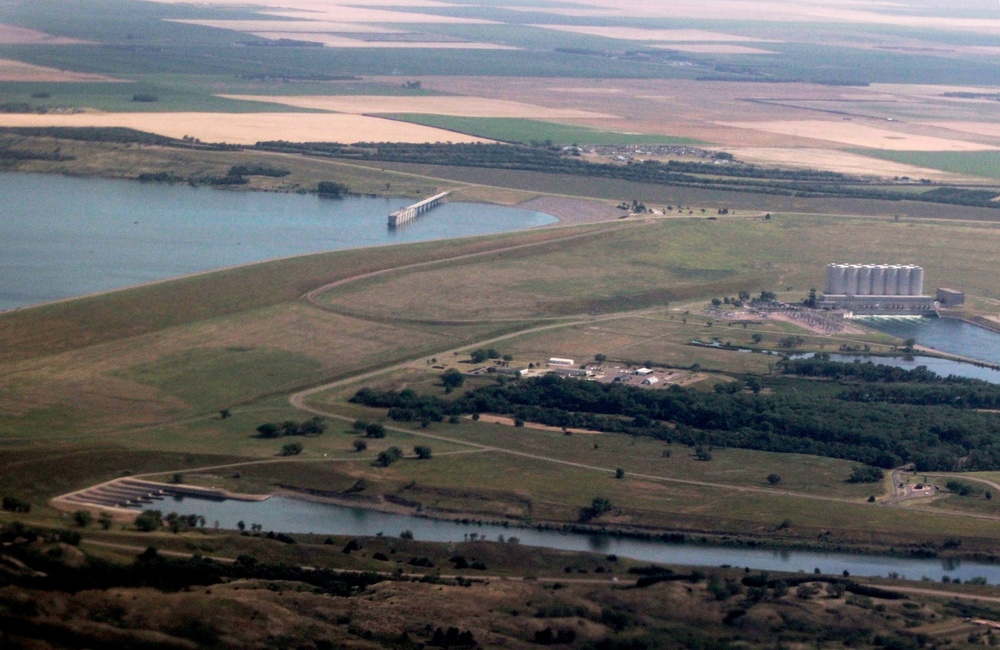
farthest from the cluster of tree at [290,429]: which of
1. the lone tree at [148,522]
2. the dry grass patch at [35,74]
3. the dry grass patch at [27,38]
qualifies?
the dry grass patch at [27,38]

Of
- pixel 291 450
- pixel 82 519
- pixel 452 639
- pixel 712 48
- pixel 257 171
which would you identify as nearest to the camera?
pixel 452 639

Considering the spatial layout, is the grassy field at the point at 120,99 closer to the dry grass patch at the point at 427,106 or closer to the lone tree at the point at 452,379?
the dry grass patch at the point at 427,106

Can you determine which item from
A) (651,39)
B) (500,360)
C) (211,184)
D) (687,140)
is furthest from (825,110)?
(500,360)

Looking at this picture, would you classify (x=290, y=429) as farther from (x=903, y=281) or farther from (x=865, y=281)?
(x=903, y=281)

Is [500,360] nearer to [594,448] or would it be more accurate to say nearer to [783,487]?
[594,448]

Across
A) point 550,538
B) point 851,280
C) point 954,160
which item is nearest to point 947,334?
point 851,280
